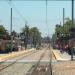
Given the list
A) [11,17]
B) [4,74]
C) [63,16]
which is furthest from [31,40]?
[4,74]

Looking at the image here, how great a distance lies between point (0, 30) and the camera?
131 meters

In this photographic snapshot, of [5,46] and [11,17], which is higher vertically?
[11,17]

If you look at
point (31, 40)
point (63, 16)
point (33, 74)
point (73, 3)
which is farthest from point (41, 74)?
point (31, 40)

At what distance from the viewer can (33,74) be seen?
73.7 ft

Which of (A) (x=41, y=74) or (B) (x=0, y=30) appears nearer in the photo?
(A) (x=41, y=74)

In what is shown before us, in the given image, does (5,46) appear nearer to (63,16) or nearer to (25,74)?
(63,16)

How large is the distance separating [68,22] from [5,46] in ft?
169

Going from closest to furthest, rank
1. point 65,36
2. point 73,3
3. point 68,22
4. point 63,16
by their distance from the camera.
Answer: point 73,3
point 65,36
point 63,16
point 68,22

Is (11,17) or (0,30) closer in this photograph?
(11,17)

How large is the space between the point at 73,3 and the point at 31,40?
460 ft

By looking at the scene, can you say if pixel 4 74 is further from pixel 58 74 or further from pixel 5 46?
pixel 5 46

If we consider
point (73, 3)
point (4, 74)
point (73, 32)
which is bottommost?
point (4, 74)

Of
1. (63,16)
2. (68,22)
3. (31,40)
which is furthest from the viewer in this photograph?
(31,40)

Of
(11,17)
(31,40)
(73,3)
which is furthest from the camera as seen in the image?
(31,40)
